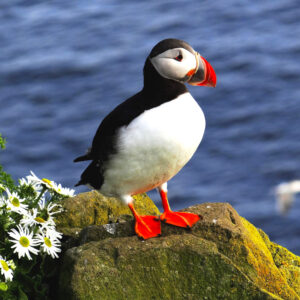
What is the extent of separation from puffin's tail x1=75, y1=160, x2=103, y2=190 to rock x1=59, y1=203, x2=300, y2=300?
0.51m

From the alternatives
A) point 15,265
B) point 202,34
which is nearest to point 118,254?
point 15,265

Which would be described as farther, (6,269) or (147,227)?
(147,227)

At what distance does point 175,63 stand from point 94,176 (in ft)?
3.85

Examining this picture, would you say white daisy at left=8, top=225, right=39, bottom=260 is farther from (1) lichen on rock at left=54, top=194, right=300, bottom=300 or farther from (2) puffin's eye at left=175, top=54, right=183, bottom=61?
(2) puffin's eye at left=175, top=54, right=183, bottom=61

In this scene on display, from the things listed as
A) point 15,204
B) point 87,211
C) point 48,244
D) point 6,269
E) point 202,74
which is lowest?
point 87,211

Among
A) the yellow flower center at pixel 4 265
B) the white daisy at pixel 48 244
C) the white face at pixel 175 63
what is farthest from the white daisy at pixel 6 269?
the white face at pixel 175 63

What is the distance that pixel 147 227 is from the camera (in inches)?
197

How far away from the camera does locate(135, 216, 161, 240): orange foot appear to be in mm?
4953

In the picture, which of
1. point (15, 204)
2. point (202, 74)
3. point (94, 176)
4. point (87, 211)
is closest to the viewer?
point (202, 74)

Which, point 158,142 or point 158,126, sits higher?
point 158,126

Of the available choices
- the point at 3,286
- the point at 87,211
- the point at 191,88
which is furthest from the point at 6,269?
the point at 191,88

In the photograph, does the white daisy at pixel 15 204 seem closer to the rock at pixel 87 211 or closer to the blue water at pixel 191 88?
the rock at pixel 87 211

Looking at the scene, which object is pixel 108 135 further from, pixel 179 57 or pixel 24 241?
pixel 24 241

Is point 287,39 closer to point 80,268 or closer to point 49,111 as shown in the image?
point 49,111
